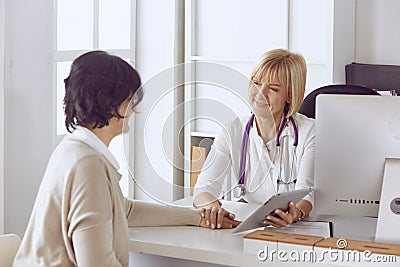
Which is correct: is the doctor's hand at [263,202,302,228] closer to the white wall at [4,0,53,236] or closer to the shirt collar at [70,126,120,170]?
the shirt collar at [70,126,120,170]

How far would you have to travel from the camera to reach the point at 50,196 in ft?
6.14

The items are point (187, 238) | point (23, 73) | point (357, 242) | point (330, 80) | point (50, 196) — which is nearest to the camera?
point (50, 196)

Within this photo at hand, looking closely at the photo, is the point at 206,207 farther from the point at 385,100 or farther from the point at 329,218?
the point at 385,100

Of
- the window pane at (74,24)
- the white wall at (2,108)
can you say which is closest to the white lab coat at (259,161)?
the white wall at (2,108)

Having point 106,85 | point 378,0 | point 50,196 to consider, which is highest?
point 378,0

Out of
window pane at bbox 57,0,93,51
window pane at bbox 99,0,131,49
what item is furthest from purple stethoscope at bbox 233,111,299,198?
window pane at bbox 99,0,131,49

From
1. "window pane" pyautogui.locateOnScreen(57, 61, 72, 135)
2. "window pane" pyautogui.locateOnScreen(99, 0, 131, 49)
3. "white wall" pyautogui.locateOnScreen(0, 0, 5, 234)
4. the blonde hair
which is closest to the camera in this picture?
the blonde hair

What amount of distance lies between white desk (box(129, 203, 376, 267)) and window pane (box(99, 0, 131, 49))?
6.51 feet

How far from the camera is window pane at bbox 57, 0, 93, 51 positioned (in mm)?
3691

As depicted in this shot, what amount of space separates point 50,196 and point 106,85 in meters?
0.32

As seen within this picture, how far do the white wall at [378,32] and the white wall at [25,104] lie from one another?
68.9 inches

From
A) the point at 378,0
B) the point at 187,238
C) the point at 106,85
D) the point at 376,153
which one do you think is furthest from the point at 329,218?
the point at 378,0

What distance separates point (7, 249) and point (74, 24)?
189 centimetres

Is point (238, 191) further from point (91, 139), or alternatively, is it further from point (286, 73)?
point (91, 139)
